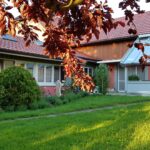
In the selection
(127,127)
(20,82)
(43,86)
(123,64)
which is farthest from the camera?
(123,64)

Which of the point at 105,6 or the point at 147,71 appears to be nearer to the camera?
the point at 105,6

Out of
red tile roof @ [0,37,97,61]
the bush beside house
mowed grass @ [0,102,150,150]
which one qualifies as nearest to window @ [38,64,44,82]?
red tile roof @ [0,37,97,61]

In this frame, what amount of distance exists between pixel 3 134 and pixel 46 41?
5.99m

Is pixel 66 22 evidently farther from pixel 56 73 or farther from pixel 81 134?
pixel 56 73

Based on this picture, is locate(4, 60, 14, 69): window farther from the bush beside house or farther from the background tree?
the background tree

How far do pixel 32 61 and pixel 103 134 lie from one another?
17178 millimetres

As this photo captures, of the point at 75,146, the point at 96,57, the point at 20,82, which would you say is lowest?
the point at 75,146

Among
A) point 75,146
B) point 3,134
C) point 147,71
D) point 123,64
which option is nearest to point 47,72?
point 123,64

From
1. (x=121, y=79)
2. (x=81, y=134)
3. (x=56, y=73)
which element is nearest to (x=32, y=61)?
(x=56, y=73)

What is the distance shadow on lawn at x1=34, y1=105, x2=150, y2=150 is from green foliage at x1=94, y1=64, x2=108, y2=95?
55.0 ft

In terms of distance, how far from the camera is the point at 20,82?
18.1 m

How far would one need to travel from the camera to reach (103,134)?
9.49m

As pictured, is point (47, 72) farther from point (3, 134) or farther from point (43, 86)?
point (3, 134)

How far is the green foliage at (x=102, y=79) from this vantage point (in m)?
29.5
